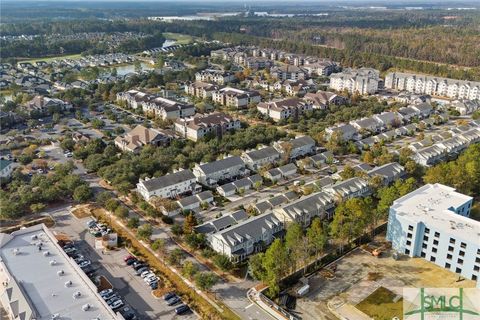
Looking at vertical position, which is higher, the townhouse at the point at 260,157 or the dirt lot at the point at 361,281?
the townhouse at the point at 260,157

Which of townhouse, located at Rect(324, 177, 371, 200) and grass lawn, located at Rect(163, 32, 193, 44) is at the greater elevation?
grass lawn, located at Rect(163, 32, 193, 44)

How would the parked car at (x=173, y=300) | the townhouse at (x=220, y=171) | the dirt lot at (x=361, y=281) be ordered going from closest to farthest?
the dirt lot at (x=361, y=281), the parked car at (x=173, y=300), the townhouse at (x=220, y=171)

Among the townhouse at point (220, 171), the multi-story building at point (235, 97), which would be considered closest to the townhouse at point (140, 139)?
the townhouse at point (220, 171)

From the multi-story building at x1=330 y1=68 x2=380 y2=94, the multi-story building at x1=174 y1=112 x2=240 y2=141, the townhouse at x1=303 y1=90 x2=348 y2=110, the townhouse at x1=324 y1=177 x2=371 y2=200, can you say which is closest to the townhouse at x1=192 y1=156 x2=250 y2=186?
the townhouse at x1=324 y1=177 x2=371 y2=200

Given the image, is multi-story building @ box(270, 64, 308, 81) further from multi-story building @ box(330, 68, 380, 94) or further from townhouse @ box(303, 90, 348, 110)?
townhouse @ box(303, 90, 348, 110)

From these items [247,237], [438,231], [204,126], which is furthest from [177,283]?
[204,126]

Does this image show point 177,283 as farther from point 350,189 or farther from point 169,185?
point 350,189

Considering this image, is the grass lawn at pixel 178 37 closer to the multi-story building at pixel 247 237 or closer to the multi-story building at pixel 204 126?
the multi-story building at pixel 204 126

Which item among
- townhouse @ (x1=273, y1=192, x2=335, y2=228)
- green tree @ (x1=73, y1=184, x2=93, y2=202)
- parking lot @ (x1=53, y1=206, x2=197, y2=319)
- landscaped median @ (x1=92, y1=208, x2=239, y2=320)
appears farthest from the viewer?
green tree @ (x1=73, y1=184, x2=93, y2=202)
